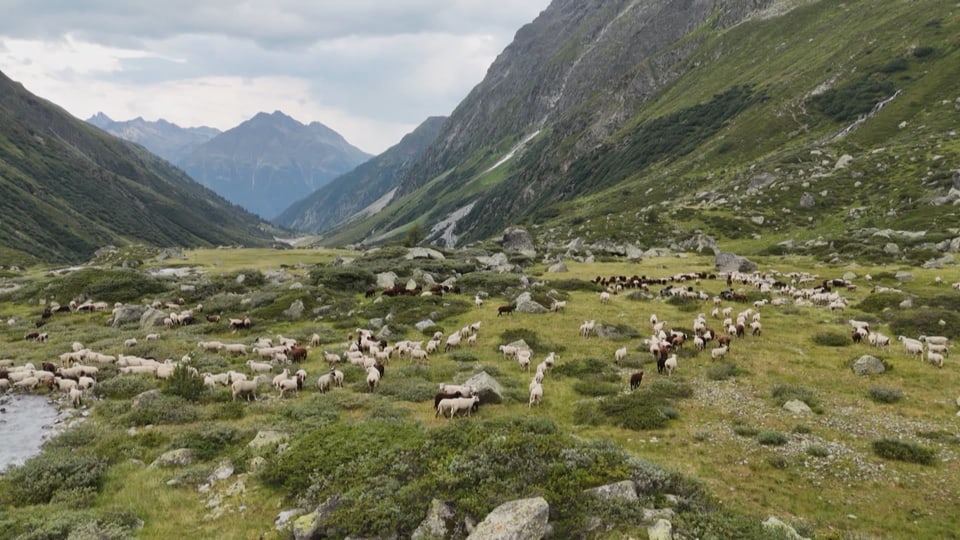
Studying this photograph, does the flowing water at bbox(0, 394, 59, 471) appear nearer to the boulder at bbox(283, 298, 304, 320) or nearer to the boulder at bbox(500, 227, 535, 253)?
the boulder at bbox(283, 298, 304, 320)

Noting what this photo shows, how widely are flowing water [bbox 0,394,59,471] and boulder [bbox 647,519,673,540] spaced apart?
674 inches

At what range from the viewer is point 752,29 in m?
192

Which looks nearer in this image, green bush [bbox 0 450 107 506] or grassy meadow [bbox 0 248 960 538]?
grassy meadow [bbox 0 248 960 538]

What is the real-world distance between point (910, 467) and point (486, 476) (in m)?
12.2

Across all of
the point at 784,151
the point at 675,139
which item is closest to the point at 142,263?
the point at 784,151

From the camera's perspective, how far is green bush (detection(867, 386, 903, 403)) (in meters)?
19.7

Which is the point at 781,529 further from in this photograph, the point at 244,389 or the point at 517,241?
the point at 517,241

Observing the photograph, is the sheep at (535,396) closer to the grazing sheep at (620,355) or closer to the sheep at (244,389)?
the grazing sheep at (620,355)

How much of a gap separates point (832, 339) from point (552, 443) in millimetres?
22952

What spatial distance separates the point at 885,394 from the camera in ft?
65.1

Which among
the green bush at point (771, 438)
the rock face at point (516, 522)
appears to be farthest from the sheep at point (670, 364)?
the rock face at point (516, 522)

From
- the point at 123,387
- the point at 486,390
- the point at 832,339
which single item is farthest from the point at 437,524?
the point at 832,339

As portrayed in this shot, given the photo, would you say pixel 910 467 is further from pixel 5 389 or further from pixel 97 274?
pixel 97 274

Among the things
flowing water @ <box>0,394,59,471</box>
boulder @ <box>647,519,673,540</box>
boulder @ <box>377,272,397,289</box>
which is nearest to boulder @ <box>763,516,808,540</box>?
boulder @ <box>647,519,673,540</box>
